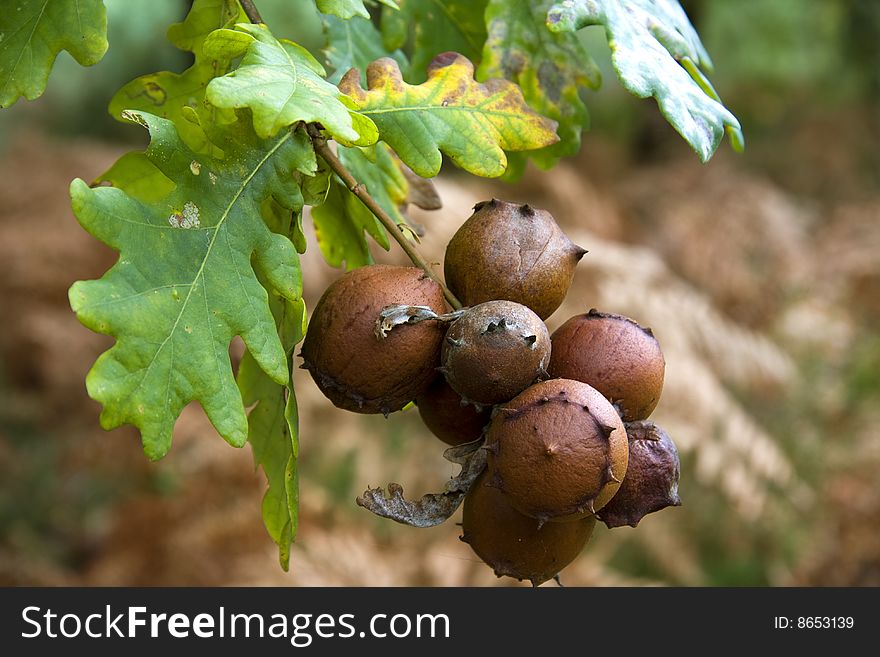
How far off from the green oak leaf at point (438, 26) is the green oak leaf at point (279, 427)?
1.57 ft

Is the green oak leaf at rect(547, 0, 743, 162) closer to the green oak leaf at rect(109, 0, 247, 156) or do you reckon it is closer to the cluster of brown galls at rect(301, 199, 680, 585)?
the cluster of brown galls at rect(301, 199, 680, 585)

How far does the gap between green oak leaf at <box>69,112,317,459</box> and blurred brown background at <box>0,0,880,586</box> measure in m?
2.16

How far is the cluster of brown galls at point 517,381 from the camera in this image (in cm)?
95

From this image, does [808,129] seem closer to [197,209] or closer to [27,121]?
[27,121]

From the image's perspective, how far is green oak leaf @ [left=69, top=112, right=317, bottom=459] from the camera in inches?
36.5

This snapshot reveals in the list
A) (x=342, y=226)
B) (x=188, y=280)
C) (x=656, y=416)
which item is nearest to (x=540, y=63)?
(x=342, y=226)

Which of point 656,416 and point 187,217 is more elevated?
point 187,217

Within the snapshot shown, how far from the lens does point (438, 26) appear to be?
142 cm

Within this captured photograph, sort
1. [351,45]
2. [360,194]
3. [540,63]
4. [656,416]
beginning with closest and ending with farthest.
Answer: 1. [360,194]
2. [540,63]
3. [351,45]
4. [656,416]

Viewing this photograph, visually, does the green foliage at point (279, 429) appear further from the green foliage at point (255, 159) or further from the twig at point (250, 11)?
the twig at point (250, 11)

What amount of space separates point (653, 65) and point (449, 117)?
0.79 feet

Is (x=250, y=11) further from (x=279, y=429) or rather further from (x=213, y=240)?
(x=279, y=429)

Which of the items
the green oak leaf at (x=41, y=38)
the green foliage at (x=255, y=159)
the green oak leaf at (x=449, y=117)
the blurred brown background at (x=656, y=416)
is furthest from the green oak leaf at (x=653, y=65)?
the blurred brown background at (x=656, y=416)

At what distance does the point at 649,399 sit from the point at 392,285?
317mm
